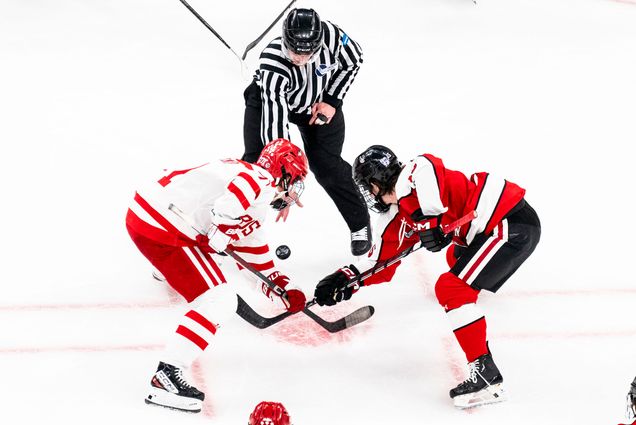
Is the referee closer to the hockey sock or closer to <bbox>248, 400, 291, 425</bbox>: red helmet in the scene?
the hockey sock

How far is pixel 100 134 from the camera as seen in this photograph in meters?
5.78

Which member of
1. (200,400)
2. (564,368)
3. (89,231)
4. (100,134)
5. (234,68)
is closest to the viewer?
(200,400)

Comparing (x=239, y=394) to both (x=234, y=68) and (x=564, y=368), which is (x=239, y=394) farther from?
(x=234, y=68)

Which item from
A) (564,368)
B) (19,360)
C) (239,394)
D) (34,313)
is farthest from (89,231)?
(564,368)

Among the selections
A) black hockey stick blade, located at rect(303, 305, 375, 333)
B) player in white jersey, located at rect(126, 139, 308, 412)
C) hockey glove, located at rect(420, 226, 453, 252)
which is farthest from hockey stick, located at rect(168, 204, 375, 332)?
hockey glove, located at rect(420, 226, 453, 252)

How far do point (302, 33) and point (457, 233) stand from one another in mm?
1031

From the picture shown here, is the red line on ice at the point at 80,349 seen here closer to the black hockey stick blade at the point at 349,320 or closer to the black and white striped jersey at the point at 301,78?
the black hockey stick blade at the point at 349,320

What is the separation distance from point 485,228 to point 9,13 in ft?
12.3

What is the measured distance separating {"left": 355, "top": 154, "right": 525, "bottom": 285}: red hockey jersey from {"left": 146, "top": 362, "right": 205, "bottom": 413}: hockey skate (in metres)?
0.84

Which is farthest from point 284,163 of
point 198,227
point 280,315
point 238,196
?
point 280,315

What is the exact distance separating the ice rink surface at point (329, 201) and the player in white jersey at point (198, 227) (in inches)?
7.7

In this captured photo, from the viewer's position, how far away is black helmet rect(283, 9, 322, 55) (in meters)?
4.48

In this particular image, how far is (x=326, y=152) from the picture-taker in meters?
4.91

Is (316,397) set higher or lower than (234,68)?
lower
